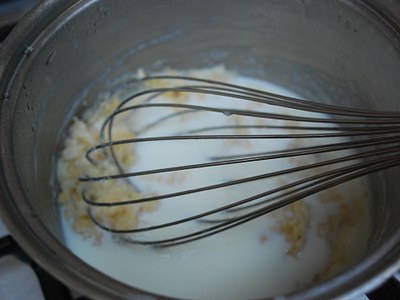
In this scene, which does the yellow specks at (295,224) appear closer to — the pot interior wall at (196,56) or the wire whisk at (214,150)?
the wire whisk at (214,150)

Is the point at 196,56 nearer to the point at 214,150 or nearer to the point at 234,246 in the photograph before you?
the point at 214,150

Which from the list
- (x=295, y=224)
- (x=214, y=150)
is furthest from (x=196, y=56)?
(x=295, y=224)

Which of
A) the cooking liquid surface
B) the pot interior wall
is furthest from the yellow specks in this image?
the pot interior wall

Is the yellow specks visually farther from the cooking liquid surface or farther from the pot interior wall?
the pot interior wall

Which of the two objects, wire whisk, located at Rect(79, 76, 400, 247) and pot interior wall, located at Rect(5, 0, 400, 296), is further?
wire whisk, located at Rect(79, 76, 400, 247)

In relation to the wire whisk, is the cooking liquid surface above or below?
below

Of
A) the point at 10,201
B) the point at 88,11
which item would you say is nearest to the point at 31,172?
the point at 10,201
